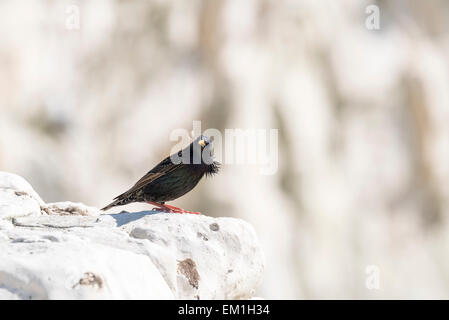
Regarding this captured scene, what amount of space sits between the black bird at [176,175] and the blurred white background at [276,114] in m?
10.00

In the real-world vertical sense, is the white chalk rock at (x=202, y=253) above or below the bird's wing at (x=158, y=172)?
below

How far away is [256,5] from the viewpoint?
21047mm

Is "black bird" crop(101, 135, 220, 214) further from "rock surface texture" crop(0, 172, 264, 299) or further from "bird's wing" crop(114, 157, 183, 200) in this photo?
"rock surface texture" crop(0, 172, 264, 299)

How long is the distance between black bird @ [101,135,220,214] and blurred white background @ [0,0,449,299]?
9997 mm

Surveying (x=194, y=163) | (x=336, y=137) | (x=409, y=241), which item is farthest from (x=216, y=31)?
(x=194, y=163)

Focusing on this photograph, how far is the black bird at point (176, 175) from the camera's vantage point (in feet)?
25.3

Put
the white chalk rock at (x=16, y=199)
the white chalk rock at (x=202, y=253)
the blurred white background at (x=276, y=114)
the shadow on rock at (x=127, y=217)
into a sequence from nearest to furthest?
the white chalk rock at (x=202, y=253), the shadow on rock at (x=127, y=217), the white chalk rock at (x=16, y=199), the blurred white background at (x=276, y=114)

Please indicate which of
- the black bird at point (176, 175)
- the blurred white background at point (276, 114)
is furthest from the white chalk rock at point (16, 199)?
the blurred white background at point (276, 114)

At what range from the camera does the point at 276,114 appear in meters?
20.5

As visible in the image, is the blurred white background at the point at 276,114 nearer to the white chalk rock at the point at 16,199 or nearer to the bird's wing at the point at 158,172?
the white chalk rock at the point at 16,199

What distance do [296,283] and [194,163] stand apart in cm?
1184

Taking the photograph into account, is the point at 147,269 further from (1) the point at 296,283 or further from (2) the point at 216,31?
(2) the point at 216,31

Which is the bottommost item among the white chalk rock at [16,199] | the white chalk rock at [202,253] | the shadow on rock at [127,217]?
the white chalk rock at [202,253]
